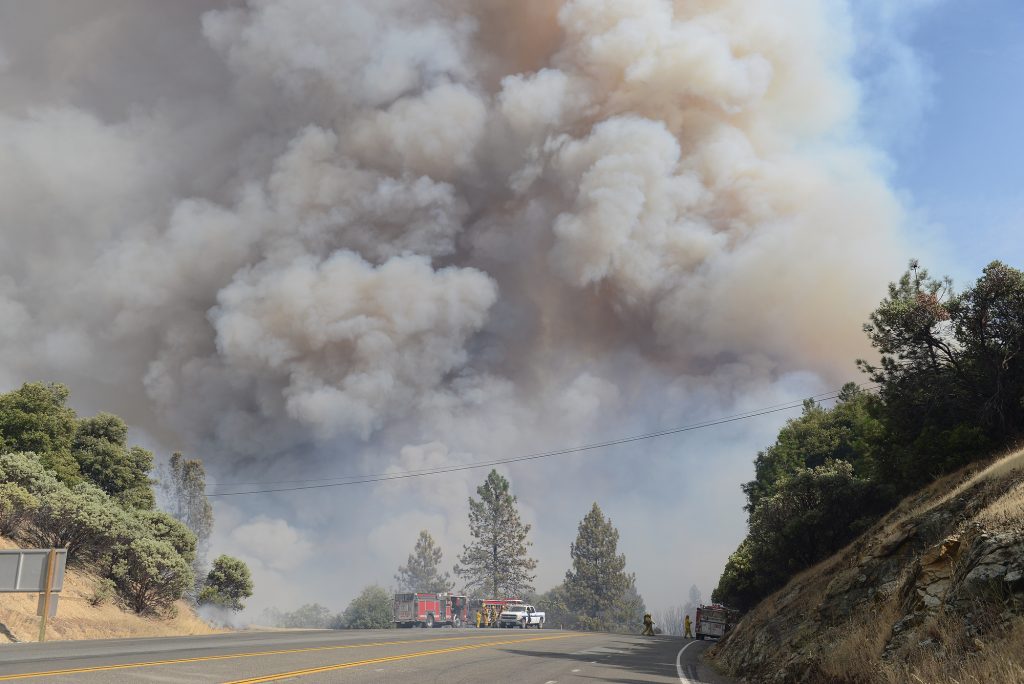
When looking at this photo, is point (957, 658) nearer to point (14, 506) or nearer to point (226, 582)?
point (14, 506)

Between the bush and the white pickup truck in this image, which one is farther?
the white pickup truck

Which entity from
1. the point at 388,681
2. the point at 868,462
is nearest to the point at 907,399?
the point at 868,462

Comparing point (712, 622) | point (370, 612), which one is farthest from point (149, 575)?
point (370, 612)

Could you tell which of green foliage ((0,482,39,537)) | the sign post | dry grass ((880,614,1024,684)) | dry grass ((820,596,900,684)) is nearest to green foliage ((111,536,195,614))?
green foliage ((0,482,39,537))

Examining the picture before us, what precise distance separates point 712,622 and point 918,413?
23.0 metres

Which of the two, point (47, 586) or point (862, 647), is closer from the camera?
point (862, 647)

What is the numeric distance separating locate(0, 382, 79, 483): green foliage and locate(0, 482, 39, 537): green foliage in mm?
8873

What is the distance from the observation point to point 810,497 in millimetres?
36688

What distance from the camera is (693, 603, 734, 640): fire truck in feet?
156

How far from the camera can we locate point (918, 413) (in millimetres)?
31891

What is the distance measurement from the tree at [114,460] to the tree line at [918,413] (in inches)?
1655

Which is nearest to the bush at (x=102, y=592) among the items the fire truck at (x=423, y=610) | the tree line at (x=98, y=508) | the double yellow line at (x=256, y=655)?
the tree line at (x=98, y=508)

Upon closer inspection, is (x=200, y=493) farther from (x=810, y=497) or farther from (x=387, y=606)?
(x=810, y=497)

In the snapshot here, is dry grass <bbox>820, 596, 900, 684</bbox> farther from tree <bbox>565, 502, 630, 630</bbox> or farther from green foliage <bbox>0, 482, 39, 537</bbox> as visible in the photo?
tree <bbox>565, 502, 630, 630</bbox>
